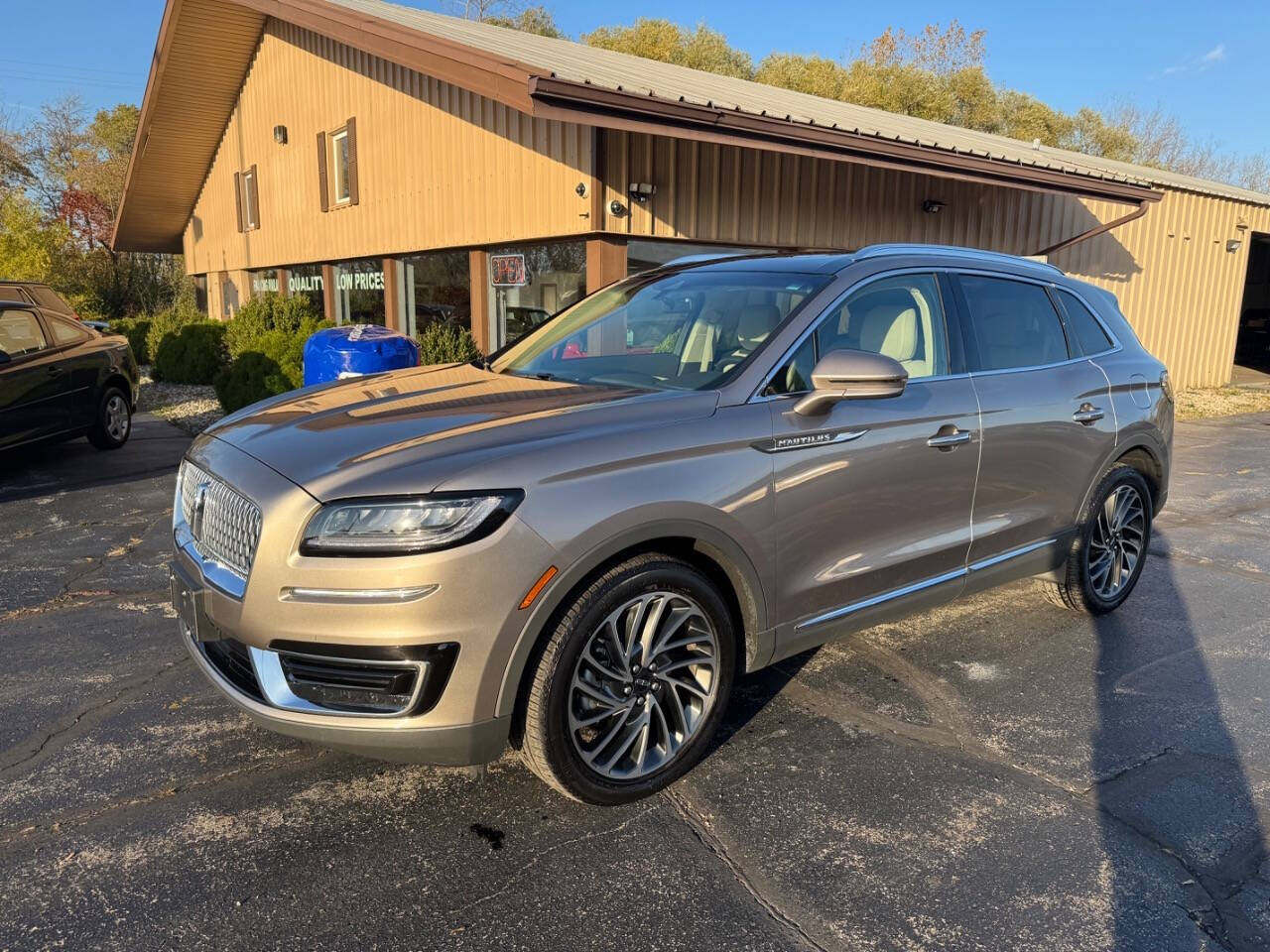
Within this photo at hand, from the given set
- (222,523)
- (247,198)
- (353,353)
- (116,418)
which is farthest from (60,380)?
(247,198)

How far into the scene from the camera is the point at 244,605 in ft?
8.48

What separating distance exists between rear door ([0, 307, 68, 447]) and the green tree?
107ft

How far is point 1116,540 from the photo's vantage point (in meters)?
4.87

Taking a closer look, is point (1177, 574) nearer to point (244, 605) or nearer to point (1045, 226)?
point (244, 605)

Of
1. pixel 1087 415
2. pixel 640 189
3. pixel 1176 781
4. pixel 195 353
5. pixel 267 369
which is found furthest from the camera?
pixel 195 353

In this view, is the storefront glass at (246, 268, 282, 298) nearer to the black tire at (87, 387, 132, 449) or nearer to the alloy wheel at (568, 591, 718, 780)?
the black tire at (87, 387, 132, 449)

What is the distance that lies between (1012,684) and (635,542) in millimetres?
2204

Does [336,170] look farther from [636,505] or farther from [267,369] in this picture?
[636,505]

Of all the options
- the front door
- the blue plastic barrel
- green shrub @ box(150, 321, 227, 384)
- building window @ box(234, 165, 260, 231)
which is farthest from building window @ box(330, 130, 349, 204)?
the front door

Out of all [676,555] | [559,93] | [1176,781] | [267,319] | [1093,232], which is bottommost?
[1176,781]

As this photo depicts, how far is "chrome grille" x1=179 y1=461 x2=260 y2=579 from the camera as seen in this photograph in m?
2.66

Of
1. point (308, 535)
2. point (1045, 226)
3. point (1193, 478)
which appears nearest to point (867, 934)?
point (308, 535)

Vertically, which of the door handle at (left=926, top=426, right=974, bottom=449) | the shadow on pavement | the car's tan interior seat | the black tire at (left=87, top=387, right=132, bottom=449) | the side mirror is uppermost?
the car's tan interior seat

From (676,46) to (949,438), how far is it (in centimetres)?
3788
